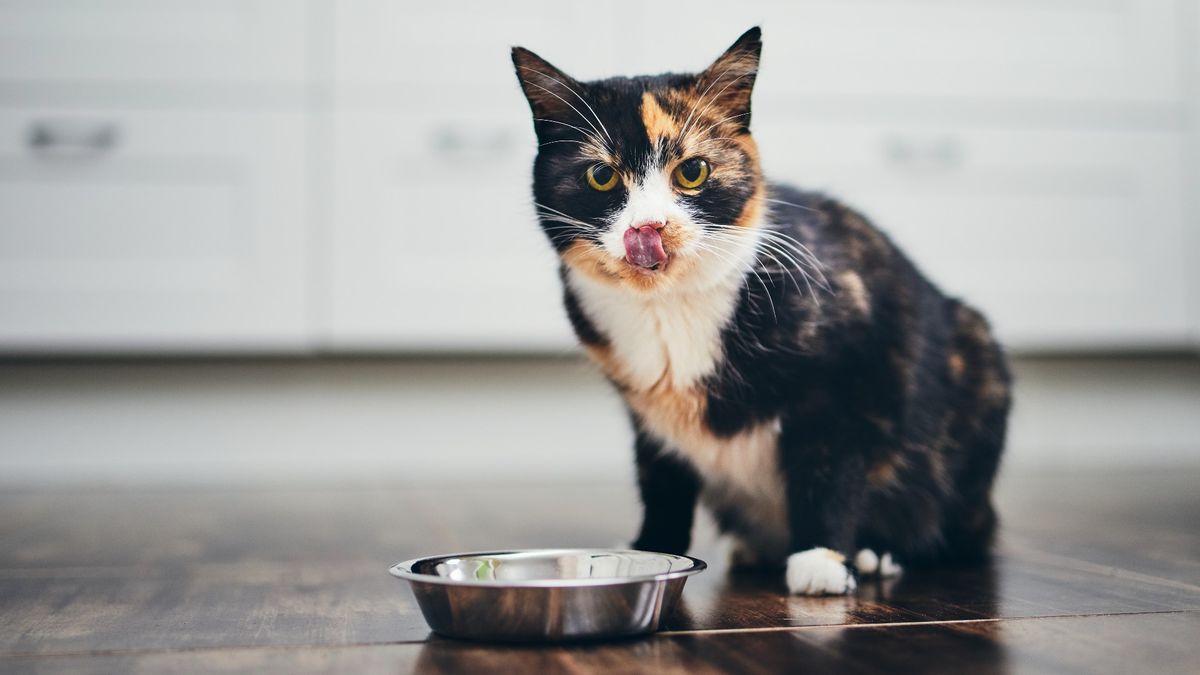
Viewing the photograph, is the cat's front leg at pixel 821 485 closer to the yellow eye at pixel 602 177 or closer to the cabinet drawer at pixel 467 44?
the yellow eye at pixel 602 177

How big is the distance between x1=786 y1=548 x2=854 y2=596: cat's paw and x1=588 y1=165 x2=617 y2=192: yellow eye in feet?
1.27

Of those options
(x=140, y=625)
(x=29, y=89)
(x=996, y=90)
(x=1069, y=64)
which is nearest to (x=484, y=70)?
(x=29, y=89)

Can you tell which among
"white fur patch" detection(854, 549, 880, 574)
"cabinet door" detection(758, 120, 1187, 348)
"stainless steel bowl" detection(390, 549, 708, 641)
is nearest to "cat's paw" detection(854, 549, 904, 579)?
"white fur patch" detection(854, 549, 880, 574)

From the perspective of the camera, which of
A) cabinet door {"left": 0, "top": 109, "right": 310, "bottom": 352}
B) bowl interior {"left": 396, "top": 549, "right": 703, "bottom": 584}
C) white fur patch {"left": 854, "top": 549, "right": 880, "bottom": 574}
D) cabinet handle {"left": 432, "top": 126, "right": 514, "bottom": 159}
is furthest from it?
cabinet handle {"left": 432, "top": 126, "right": 514, "bottom": 159}

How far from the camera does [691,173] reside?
3.56 ft

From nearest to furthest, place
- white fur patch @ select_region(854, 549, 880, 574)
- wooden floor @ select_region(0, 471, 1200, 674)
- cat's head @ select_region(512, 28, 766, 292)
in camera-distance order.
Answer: wooden floor @ select_region(0, 471, 1200, 674) → cat's head @ select_region(512, 28, 766, 292) → white fur patch @ select_region(854, 549, 880, 574)

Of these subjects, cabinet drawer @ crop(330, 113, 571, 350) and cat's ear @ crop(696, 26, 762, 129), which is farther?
cabinet drawer @ crop(330, 113, 571, 350)

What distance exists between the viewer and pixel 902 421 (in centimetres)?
114

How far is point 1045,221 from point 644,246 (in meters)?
1.69

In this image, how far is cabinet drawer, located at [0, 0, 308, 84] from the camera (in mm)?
2221

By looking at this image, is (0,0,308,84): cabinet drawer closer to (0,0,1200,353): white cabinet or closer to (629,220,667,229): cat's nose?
(0,0,1200,353): white cabinet

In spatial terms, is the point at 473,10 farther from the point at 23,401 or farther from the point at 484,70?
the point at 23,401

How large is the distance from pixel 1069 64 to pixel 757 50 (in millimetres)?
1620

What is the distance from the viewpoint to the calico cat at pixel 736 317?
1.08m
